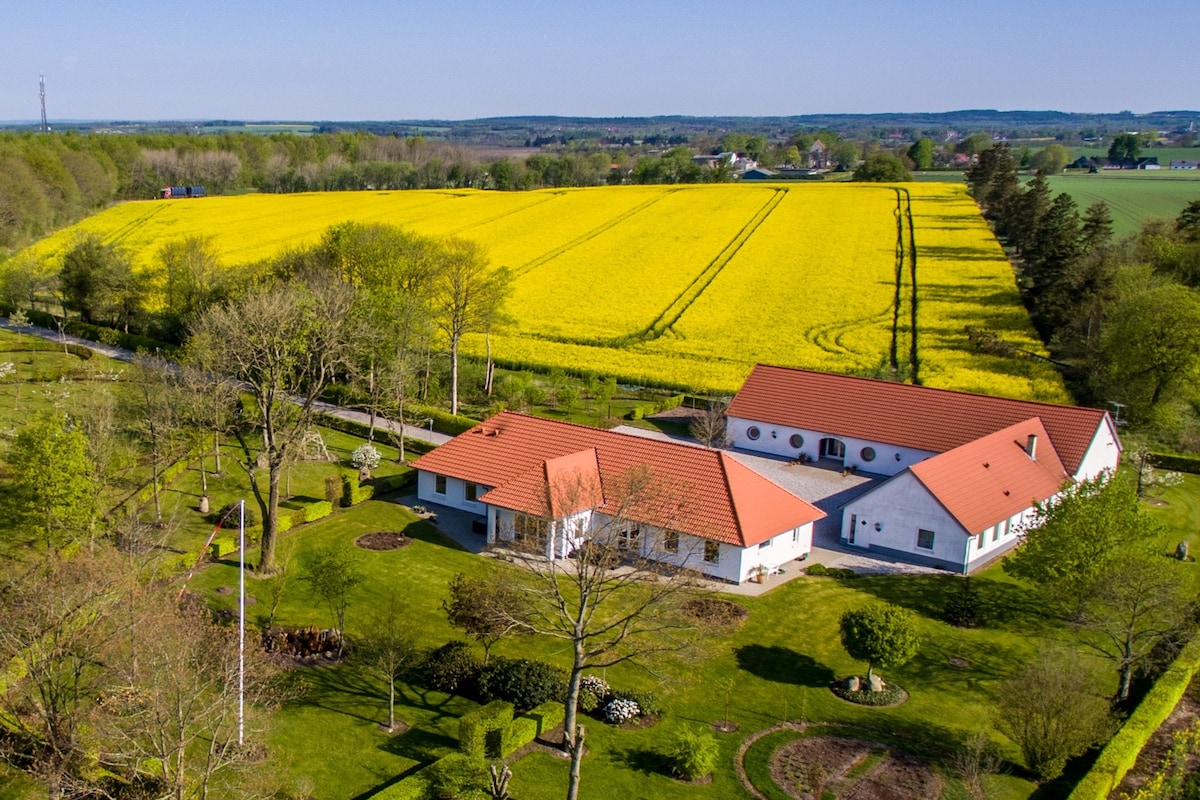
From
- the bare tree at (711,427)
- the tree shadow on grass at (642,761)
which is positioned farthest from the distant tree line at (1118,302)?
the tree shadow on grass at (642,761)

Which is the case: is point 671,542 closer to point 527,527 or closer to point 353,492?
point 527,527

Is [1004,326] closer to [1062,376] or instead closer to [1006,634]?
[1062,376]

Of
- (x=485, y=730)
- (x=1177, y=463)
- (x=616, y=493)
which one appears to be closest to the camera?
(x=485, y=730)

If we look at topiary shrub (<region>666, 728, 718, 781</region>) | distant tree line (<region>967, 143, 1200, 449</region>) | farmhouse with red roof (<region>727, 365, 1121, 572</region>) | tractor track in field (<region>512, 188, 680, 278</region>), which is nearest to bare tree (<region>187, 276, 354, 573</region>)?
topiary shrub (<region>666, 728, 718, 781</region>)

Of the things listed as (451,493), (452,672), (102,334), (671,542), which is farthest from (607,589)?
(102,334)

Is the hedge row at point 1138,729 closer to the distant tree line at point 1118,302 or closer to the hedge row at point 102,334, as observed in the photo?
the distant tree line at point 1118,302
